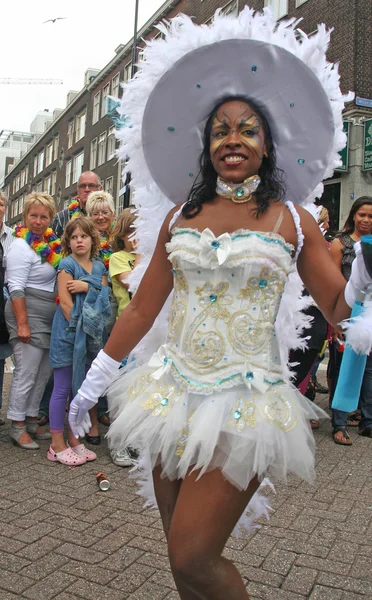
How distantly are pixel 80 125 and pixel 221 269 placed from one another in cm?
3890

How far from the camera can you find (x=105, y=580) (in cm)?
244

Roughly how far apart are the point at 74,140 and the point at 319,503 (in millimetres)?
39086

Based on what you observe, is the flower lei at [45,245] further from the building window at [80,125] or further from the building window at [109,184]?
the building window at [80,125]

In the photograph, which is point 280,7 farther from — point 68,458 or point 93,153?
point 93,153

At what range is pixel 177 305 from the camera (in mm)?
1937

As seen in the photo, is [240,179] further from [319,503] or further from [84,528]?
[319,503]

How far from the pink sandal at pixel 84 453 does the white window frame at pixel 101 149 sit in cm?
3010

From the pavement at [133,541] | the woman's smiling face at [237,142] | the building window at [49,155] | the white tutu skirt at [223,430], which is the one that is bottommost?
the pavement at [133,541]

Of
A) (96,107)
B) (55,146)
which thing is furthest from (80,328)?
(55,146)

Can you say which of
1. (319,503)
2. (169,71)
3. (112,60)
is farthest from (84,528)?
(112,60)

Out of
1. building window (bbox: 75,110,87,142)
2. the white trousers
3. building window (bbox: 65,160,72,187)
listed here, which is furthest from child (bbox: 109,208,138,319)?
building window (bbox: 65,160,72,187)

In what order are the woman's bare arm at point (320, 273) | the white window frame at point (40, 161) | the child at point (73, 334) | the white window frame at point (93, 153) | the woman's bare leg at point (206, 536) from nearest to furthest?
the woman's bare leg at point (206, 536), the woman's bare arm at point (320, 273), the child at point (73, 334), the white window frame at point (93, 153), the white window frame at point (40, 161)

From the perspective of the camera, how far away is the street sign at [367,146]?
1466 cm

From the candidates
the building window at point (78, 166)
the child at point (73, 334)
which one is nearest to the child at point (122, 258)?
the child at point (73, 334)
